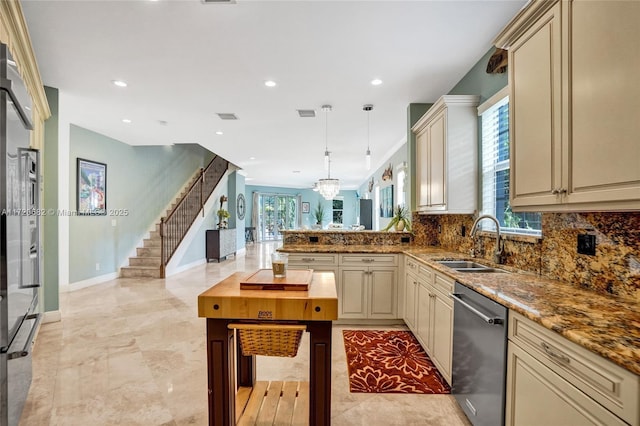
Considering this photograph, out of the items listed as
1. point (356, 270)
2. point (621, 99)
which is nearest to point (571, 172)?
point (621, 99)

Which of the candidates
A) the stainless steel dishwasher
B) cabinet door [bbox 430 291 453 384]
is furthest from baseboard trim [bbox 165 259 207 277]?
the stainless steel dishwasher

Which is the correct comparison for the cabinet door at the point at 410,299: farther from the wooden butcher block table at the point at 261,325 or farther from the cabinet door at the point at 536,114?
the wooden butcher block table at the point at 261,325

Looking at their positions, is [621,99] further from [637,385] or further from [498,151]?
[498,151]

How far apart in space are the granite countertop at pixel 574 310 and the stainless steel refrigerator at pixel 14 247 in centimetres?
243

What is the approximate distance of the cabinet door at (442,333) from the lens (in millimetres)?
2258

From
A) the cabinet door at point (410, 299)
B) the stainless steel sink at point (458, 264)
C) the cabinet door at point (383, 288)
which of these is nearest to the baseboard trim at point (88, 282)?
the cabinet door at point (383, 288)

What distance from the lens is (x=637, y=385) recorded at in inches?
34.6

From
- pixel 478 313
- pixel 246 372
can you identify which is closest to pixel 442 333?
pixel 478 313

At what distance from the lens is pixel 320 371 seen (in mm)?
1566

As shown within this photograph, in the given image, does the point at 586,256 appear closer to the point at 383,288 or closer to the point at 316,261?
the point at 383,288

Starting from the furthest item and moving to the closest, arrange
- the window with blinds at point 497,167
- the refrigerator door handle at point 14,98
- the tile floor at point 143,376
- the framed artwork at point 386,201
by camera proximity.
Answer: the framed artwork at point 386,201 < the window with blinds at point 497,167 < the tile floor at point 143,376 < the refrigerator door handle at point 14,98

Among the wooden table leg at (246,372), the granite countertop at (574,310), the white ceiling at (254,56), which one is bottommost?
the wooden table leg at (246,372)

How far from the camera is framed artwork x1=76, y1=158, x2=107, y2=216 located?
540cm

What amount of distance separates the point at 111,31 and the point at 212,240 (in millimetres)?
6204
